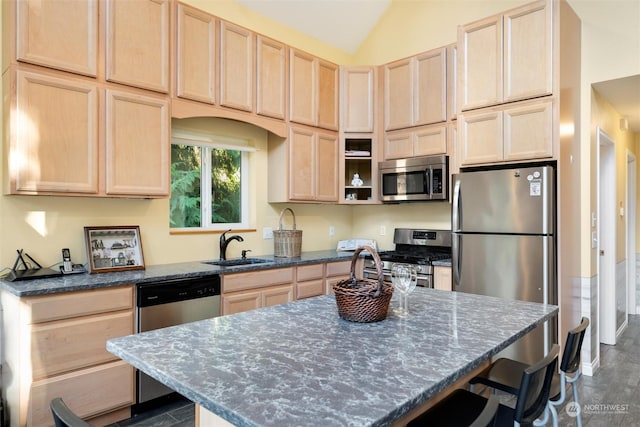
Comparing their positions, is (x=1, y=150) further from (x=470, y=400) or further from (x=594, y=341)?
(x=594, y=341)

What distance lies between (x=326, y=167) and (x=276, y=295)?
57.3 inches

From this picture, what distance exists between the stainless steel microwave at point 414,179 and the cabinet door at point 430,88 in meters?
0.40

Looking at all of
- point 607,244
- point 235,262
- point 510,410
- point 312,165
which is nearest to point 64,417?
point 510,410

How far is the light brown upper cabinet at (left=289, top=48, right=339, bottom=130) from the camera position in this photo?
152 inches

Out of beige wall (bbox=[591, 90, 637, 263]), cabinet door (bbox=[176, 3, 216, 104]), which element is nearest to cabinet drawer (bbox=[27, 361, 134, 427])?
cabinet door (bbox=[176, 3, 216, 104])

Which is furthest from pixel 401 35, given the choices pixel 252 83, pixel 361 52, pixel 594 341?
pixel 594 341

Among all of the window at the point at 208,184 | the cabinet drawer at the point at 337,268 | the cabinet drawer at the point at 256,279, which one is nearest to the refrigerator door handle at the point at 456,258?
the cabinet drawer at the point at 337,268

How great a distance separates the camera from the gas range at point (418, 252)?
3631 millimetres

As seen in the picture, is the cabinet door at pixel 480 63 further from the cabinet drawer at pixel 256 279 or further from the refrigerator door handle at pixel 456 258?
the cabinet drawer at pixel 256 279

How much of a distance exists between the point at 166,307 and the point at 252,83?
1.99 m

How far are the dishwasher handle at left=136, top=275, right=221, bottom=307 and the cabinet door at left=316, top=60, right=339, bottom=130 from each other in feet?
6.54

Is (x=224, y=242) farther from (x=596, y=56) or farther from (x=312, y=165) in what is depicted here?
(x=596, y=56)

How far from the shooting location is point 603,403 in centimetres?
278

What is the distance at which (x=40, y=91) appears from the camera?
2400 millimetres
